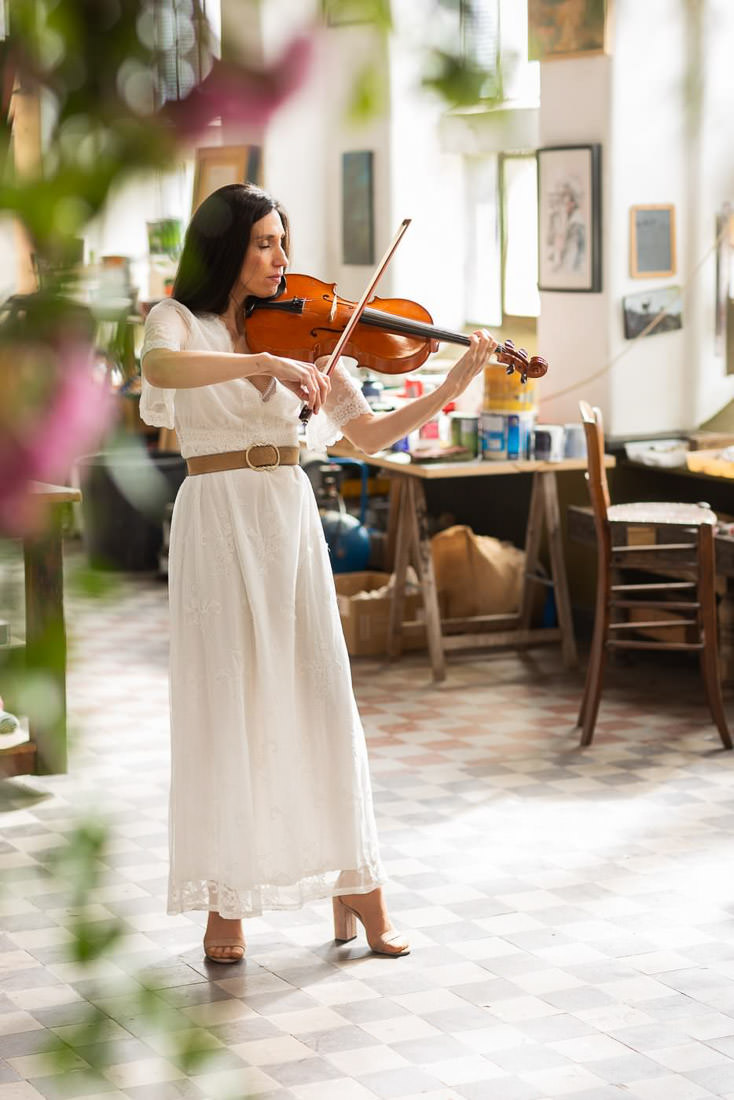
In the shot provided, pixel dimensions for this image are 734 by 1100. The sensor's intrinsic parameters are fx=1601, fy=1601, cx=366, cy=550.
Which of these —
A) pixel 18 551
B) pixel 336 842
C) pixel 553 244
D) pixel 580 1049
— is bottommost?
pixel 580 1049

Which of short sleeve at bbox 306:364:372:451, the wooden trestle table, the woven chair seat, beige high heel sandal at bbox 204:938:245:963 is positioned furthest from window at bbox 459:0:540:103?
the wooden trestle table

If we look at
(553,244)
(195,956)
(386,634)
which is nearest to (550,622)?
(386,634)

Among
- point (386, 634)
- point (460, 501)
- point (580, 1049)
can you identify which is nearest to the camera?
point (580, 1049)

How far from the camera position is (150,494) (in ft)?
1.12

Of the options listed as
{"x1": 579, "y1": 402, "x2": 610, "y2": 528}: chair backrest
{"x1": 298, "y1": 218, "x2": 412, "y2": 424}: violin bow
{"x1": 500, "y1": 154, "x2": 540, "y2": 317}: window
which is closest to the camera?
{"x1": 298, "y1": 218, "x2": 412, "y2": 424}: violin bow

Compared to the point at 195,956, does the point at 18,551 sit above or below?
above

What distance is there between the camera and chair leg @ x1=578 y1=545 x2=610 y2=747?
496 cm

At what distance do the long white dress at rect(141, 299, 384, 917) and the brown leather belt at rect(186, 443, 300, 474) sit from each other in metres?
0.01

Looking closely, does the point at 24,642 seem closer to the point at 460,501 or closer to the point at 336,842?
the point at 336,842

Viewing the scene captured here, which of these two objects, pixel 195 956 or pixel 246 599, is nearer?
pixel 246 599

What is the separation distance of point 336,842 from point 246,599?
21.1 inches

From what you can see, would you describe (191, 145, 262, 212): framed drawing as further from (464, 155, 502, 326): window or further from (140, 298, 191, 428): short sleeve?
(464, 155, 502, 326): window

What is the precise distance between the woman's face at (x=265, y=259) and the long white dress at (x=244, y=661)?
0.13 meters

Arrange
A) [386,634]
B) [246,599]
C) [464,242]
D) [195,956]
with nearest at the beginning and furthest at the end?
[246,599]
[195,956]
[386,634]
[464,242]
